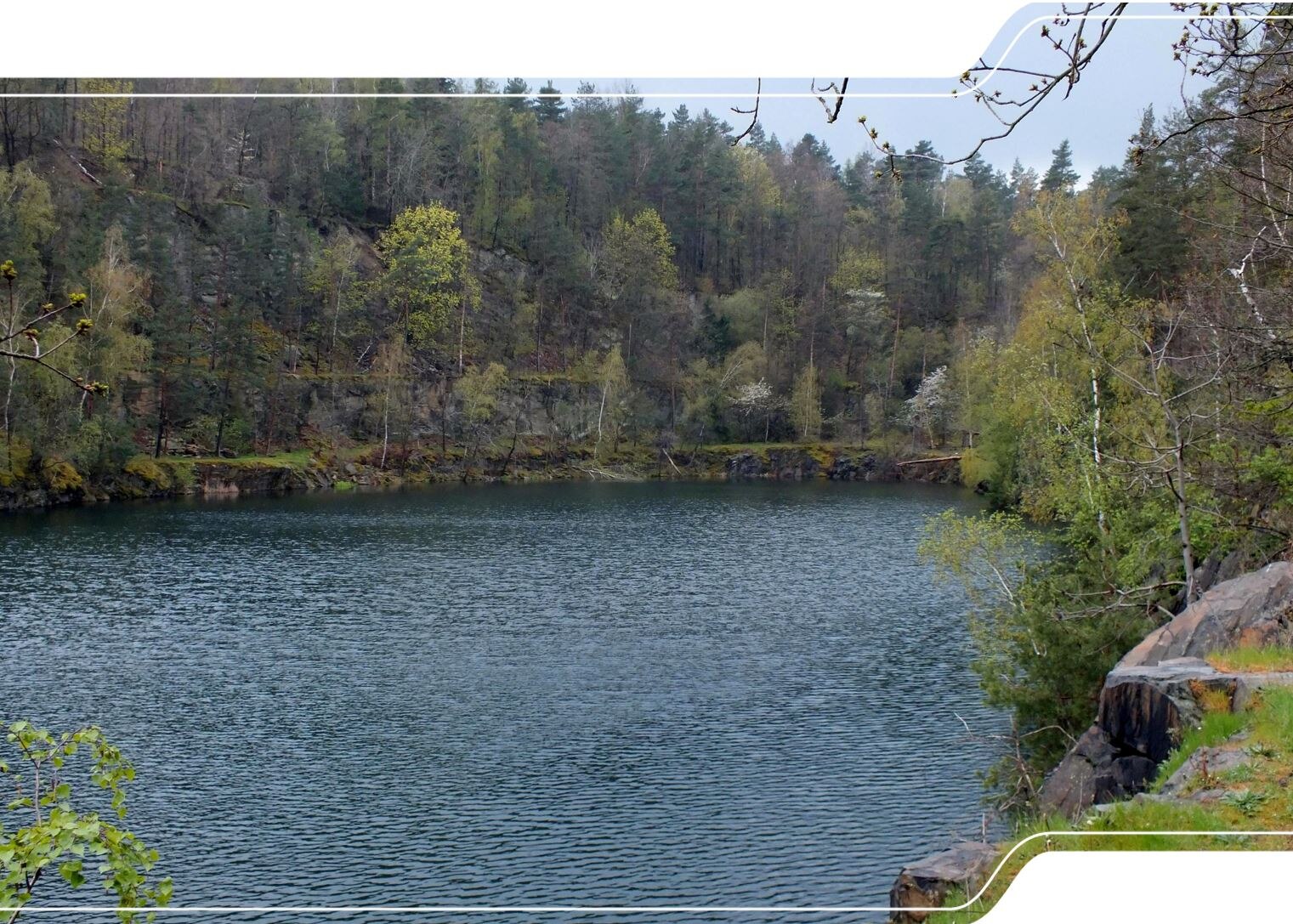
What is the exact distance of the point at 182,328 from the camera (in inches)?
232

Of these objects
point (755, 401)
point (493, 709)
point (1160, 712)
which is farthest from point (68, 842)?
point (755, 401)

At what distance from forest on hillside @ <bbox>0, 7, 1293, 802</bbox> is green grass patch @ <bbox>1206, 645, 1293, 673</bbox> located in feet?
4.75

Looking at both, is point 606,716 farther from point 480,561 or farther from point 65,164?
point 480,561

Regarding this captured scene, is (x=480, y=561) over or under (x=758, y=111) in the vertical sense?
under

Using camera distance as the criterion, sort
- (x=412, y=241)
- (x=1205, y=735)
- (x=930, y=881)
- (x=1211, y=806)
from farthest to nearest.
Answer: (x=412, y=241) < (x=930, y=881) < (x=1205, y=735) < (x=1211, y=806)

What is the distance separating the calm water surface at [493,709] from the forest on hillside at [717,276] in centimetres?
185

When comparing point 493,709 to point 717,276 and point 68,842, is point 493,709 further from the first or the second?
point 68,842

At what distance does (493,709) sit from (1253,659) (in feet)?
28.9

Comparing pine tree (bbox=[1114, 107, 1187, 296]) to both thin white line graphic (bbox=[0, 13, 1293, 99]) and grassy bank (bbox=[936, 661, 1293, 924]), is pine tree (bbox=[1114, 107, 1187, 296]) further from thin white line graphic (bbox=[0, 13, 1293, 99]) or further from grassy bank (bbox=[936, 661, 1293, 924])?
grassy bank (bbox=[936, 661, 1293, 924])

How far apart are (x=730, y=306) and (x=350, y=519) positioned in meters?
22.9

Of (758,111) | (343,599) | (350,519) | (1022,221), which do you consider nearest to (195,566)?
(343,599)

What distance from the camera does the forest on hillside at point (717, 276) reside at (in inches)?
158

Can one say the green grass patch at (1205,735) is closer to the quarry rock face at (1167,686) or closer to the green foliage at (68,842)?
the quarry rock face at (1167,686)

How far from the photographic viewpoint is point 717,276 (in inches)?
264
